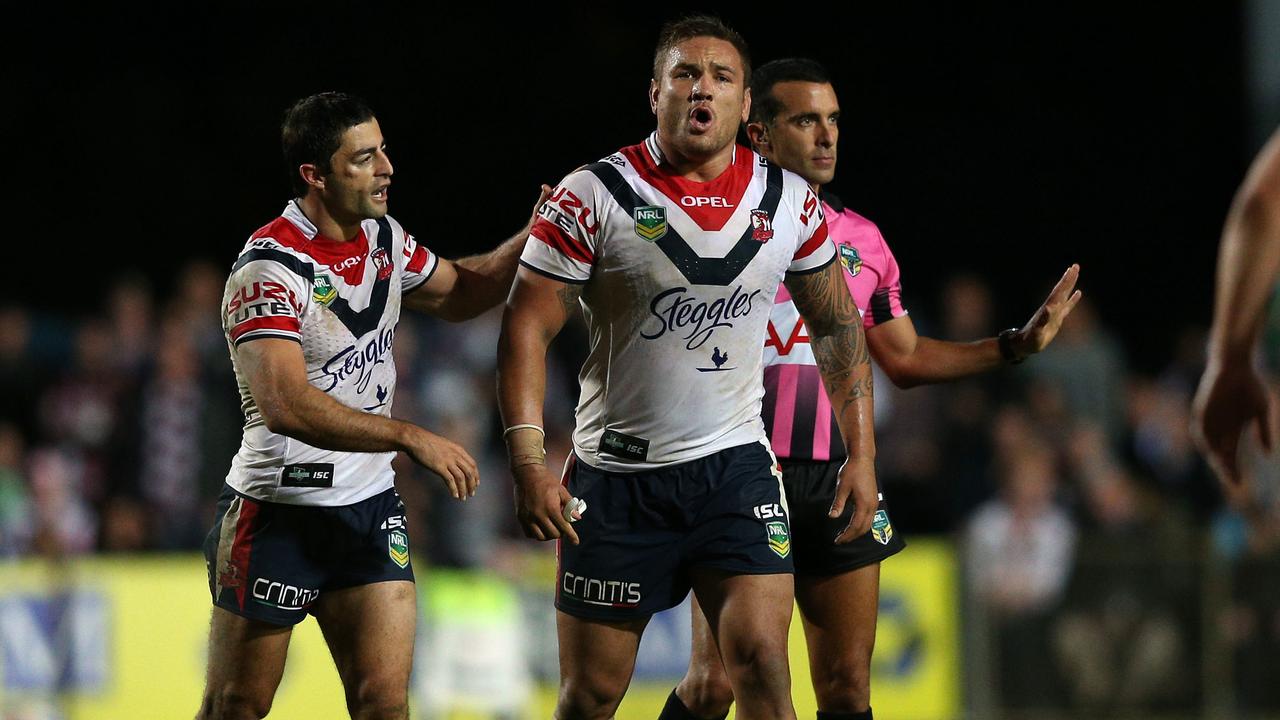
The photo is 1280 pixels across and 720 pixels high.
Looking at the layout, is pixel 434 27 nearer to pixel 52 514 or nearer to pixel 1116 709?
pixel 52 514

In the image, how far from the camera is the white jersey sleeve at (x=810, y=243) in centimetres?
523

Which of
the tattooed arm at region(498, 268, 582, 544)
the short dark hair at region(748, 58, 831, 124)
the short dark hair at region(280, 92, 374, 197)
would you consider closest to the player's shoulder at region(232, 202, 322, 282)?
the short dark hair at region(280, 92, 374, 197)

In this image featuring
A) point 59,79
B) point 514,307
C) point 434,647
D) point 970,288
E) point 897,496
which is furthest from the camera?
point 59,79

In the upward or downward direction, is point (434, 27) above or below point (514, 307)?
above

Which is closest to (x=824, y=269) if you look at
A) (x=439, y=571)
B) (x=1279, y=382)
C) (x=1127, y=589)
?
(x=439, y=571)

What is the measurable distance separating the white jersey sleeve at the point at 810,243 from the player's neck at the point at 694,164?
0.26 meters

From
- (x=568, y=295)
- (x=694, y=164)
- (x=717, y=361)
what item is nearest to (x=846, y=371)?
(x=717, y=361)

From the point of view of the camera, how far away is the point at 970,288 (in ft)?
38.9

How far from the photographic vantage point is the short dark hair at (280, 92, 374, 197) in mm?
5375

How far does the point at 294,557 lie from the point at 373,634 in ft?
1.17

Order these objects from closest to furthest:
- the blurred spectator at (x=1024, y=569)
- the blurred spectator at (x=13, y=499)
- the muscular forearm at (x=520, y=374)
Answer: the muscular forearm at (x=520, y=374)
the blurred spectator at (x=13, y=499)
the blurred spectator at (x=1024, y=569)

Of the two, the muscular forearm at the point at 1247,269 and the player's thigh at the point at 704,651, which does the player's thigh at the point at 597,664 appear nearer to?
the player's thigh at the point at 704,651

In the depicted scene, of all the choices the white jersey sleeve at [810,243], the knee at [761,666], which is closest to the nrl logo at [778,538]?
the knee at [761,666]

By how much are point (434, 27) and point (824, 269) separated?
11.8 metres
